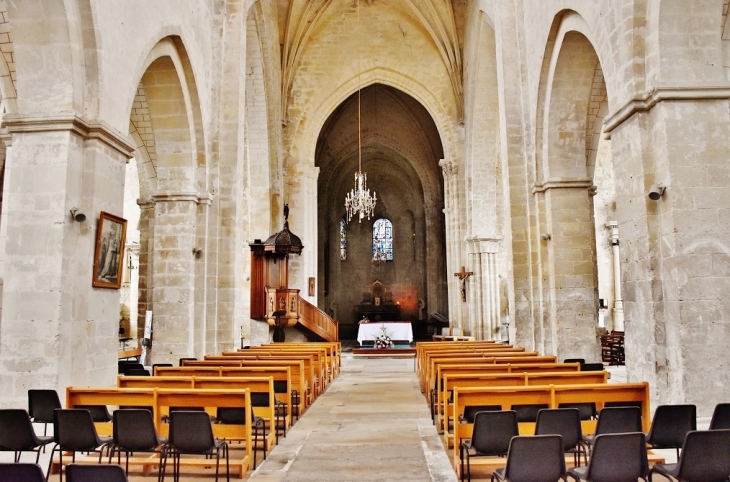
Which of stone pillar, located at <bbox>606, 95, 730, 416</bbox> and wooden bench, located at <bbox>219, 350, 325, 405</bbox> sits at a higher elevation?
stone pillar, located at <bbox>606, 95, 730, 416</bbox>

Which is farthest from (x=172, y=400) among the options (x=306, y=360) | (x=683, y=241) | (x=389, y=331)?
(x=389, y=331)

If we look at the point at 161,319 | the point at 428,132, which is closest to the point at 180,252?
the point at 161,319

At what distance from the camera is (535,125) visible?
456 inches

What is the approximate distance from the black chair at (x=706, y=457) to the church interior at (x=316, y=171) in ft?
8.32

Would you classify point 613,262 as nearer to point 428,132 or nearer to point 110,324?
point 428,132

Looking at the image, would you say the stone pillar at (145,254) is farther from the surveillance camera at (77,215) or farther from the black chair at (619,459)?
the black chair at (619,459)

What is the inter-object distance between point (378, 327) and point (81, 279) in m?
15.0

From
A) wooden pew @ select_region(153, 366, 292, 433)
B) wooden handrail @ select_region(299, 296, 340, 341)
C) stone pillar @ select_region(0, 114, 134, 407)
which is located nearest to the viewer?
stone pillar @ select_region(0, 114, 134, 407)

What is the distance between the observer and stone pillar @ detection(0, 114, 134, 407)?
21.7 feet

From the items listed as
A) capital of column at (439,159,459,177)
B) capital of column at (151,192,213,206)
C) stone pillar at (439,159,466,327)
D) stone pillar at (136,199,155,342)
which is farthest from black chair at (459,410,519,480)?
capital of column at (439,159,459,177)

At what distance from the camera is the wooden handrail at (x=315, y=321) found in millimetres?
18359

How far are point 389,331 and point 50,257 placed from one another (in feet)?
50.7

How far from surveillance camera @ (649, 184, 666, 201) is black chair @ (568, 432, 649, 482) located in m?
3.51

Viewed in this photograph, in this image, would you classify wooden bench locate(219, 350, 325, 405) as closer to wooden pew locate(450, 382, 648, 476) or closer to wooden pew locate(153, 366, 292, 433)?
wooden pew locate(153, 366, 292, 433)
